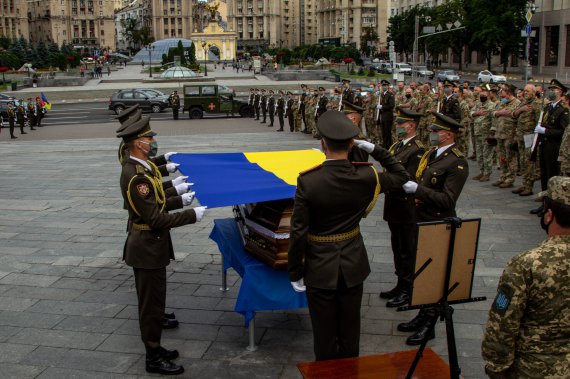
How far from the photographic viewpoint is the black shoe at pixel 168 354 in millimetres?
5270

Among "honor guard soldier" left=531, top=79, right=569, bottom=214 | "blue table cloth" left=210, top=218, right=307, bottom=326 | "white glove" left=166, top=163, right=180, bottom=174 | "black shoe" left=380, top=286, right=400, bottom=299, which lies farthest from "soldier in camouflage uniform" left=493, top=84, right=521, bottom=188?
"blue table cloth" left=210, top=218, right=307, bottom=326

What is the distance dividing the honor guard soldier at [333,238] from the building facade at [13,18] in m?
149

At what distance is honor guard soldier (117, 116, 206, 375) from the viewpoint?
5094mm

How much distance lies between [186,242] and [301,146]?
34.4 feet

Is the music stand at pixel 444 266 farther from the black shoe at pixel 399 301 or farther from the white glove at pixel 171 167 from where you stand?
the white glove at pixel 171 167

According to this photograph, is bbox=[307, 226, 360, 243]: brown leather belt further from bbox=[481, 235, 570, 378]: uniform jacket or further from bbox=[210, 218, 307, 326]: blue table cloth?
bbox=[481, 235, 570, 378]: uniform jacket

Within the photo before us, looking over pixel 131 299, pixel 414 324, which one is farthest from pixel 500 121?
pixel 131 299

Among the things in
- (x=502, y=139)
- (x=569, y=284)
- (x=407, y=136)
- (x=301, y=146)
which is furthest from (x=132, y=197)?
(x=301, y=146)

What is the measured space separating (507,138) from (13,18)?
147 metres

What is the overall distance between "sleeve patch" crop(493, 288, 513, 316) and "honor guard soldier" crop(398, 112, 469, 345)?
241cm

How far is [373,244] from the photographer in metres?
8.77

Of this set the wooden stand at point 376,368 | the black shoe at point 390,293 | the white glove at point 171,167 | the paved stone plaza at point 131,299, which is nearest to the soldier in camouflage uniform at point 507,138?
the paved stone plaza at point 131,299

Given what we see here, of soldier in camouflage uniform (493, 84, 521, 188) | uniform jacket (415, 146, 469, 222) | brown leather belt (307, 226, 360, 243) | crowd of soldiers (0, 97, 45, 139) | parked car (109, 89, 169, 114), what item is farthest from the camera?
parked car (109, 89, 169, 114)

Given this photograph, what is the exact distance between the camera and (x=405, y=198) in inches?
243
